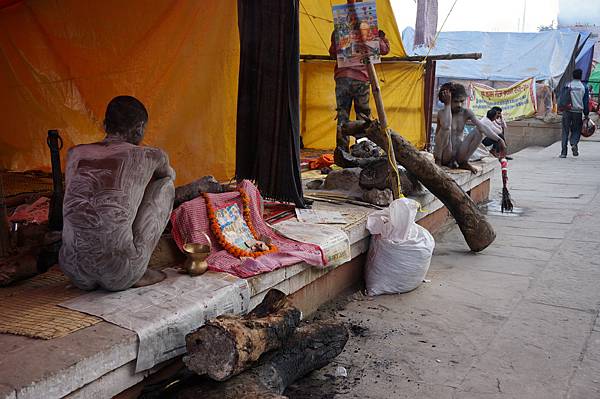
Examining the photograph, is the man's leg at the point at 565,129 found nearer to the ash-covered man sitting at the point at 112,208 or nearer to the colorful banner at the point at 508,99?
the colorful banner at the point at 508,99

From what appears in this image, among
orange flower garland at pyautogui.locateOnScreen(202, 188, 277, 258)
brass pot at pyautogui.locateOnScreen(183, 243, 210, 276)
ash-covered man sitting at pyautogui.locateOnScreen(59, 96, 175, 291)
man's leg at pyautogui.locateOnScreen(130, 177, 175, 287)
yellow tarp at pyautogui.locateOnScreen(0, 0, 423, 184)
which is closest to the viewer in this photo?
ash-covered man sitting at pyautogui.locateOnScreen(59, 96, 175, 291)

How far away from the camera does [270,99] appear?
487 centimetres

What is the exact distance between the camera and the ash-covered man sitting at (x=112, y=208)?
2926mm

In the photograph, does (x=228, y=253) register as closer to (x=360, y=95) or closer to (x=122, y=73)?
(x=122, y=73)

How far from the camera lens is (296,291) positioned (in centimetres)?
400

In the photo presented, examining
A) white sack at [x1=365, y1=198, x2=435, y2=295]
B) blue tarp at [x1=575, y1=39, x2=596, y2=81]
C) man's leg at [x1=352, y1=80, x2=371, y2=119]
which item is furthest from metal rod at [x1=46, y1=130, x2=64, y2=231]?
blue tarp at [x1=575, y1=39, x2=596, y2=81]

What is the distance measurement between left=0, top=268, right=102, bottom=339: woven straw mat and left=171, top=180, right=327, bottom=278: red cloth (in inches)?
32.4

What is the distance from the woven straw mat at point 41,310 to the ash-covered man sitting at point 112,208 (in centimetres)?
19

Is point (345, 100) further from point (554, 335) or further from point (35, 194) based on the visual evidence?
point (554, 335)

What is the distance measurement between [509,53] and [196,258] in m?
24.5

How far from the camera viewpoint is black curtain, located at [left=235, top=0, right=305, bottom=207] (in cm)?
470

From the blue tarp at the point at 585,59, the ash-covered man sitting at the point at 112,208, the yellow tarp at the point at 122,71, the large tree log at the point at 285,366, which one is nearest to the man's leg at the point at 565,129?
the blue tarp at the point at 585,59

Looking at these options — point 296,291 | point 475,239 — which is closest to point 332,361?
point 296,291

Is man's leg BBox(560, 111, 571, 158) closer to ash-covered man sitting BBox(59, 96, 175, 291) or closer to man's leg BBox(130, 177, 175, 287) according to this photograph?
man's leg BBox(130, 177, 175, 287)
